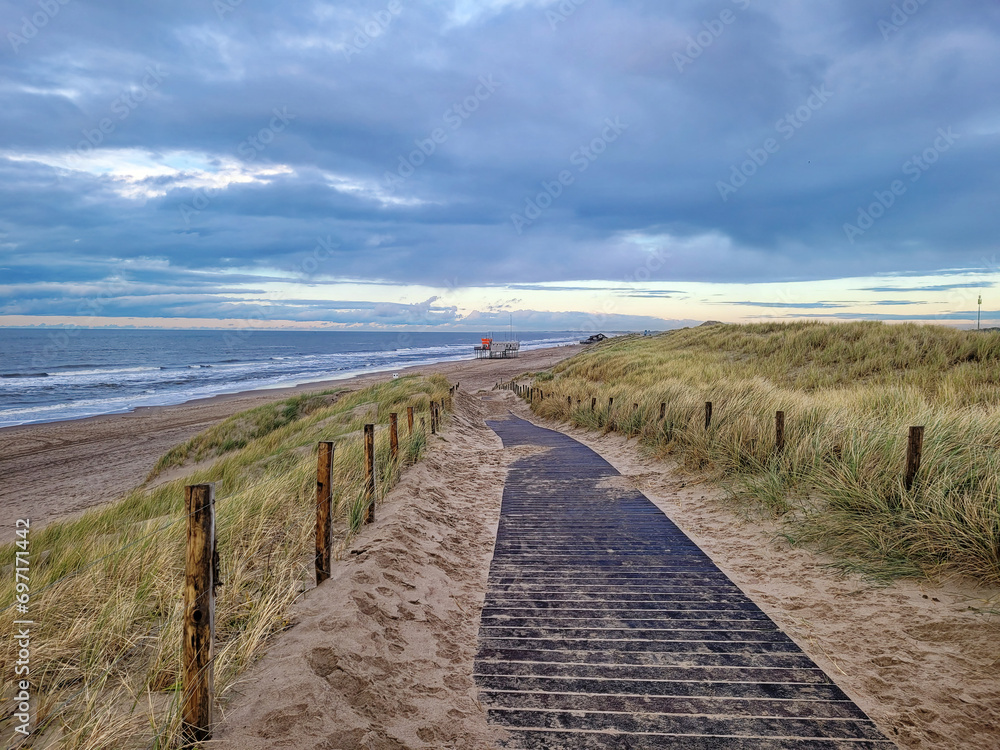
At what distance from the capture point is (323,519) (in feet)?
16.1

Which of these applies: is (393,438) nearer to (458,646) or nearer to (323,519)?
(323,519)

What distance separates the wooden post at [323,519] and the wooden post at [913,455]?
19.6 feet

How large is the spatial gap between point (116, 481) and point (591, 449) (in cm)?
1392

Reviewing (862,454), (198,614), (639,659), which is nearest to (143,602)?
A: (198,614)

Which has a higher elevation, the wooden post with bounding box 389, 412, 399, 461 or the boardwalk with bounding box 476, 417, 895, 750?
the wooden post with bounding box 389, 412, 399, 461

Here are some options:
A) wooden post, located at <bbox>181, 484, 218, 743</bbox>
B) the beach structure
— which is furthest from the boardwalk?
the beach structure

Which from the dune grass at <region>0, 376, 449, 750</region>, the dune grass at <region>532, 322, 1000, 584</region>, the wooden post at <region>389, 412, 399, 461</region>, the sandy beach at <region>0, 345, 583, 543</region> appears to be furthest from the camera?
the sandy beach at <region>0, 345, 583, 543</region>

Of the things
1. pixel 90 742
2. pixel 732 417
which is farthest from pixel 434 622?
pixel 732 417

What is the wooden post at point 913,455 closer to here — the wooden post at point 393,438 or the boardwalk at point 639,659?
the boardwalk at point 639,659

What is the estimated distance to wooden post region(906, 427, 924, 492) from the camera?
5.79 metres

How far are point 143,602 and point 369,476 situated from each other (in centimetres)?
294

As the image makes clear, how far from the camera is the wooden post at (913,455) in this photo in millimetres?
5789

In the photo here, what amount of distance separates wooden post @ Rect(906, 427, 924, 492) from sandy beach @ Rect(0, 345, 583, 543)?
14.8 meters

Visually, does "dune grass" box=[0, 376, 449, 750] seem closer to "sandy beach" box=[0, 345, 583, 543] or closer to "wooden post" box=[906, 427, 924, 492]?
"wooden post" box=[906, 427, 924, 492]
